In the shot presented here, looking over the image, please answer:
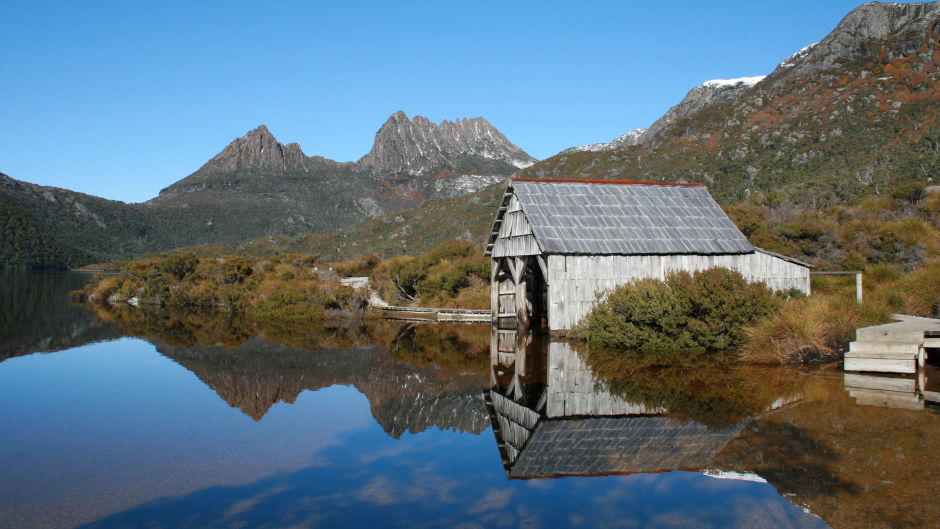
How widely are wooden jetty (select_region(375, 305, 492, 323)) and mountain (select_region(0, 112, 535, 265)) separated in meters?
97.5

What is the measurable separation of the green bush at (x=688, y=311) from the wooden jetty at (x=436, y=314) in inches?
366

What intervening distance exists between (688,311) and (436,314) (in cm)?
1399

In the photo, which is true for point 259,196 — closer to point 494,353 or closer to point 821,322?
point 494,353

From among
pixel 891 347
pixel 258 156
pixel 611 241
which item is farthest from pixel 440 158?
pixel 891 347

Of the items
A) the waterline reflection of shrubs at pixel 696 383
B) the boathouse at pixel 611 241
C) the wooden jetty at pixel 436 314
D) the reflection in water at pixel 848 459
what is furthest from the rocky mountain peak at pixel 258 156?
the reflection in water at pixel 848 459

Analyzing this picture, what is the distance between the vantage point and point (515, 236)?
2289 cm

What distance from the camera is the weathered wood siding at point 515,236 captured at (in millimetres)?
21547

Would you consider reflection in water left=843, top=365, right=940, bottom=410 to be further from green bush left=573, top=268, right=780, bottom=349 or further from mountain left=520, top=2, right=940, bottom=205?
mountain left=520, top=2, right=940, bottom=205

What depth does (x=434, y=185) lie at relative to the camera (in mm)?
173750

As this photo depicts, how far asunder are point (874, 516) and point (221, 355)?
1768 cm

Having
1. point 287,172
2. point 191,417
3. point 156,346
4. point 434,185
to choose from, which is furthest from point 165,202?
point 191,417

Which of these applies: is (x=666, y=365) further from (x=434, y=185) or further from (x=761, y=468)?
(x=434, y=185)

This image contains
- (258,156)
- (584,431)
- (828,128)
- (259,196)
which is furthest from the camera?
(258,156)

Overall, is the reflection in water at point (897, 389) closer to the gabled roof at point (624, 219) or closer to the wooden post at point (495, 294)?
the gabled roof at point (624, 219)
